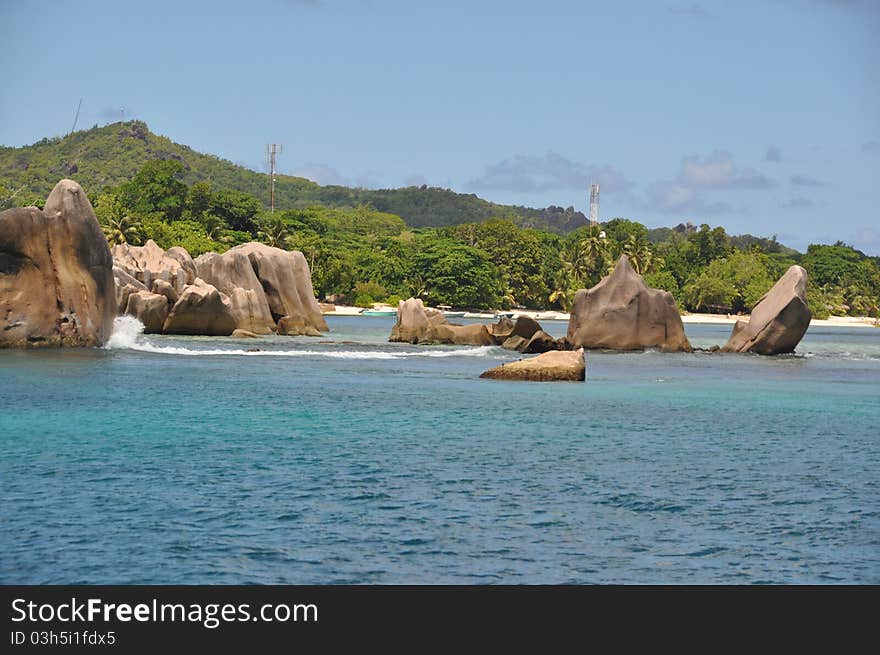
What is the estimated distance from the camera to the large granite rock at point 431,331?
55000mm

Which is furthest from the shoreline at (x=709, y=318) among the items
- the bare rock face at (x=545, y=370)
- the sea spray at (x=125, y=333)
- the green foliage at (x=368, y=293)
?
the bare rock face at (x=545, y=370)

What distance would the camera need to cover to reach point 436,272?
11381cm

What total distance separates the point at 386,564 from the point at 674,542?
356 centimetres

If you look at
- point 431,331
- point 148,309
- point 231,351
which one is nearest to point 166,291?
point 148,309

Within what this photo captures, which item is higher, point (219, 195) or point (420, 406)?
point (219, 195)

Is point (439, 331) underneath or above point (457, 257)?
underneath

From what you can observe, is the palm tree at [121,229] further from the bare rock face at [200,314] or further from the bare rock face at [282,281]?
the bare rock face at [200,314]

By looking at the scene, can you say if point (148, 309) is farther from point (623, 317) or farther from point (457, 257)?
point (457, 257)

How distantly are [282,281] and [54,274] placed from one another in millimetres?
21222

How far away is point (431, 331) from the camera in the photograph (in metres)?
55.4

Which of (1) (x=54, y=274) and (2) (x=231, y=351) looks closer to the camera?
(1) (x=54, y=274)

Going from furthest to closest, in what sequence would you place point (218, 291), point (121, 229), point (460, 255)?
point (460, 255)
point (121, 229)
point (218, 291)
